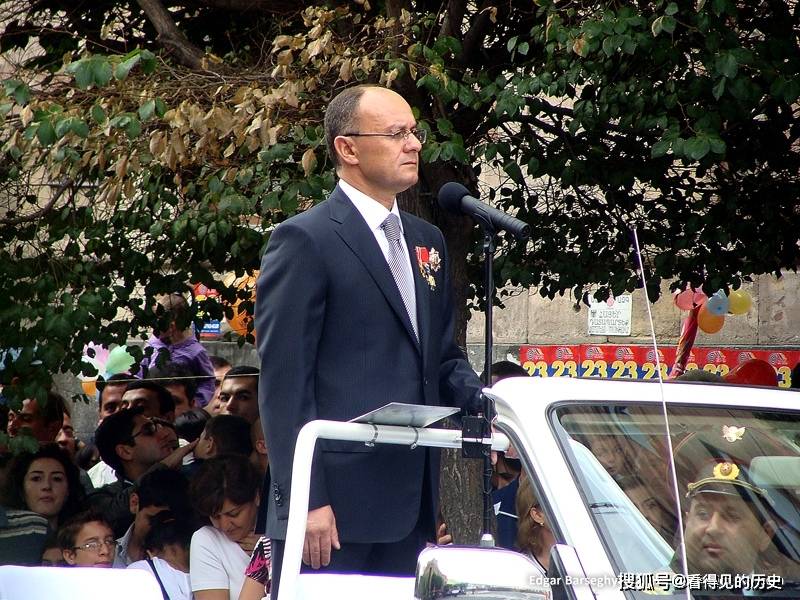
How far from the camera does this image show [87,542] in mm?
5828

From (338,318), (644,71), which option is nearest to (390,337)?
(338,318)

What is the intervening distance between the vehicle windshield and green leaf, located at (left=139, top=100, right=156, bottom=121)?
10.3 ft

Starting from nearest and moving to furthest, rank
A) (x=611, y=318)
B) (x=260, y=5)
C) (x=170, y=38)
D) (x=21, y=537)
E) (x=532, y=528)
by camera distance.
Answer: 1. (x=532, y=528)
2. (x=21, y=537)
3. (x=170, y=38)
4. (x=260, y=5)
5. (x=611, y=318)

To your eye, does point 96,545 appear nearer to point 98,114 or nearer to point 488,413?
point 98,114

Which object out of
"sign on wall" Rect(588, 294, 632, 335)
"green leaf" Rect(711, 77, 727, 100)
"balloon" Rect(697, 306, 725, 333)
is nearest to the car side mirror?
"green leaf" Rect(711, 77, 727, 100)

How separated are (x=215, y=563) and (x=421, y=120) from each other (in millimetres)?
2290

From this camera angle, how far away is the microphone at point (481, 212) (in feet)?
→ 9.50

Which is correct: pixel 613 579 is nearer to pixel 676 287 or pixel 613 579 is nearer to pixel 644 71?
pixel 644 71

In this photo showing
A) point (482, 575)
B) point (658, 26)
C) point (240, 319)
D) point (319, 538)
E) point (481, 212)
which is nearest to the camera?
point (482, 575)

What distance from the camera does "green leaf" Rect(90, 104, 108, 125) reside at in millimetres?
5176

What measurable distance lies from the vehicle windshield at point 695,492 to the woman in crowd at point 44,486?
15.4ft

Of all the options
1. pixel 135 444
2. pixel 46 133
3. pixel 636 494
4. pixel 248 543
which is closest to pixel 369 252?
pixel 636 494

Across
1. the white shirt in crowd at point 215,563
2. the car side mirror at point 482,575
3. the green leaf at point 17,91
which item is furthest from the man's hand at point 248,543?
the car side mirror at point 482,575

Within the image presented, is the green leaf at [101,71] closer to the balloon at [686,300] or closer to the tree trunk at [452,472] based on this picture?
the tree trunk at [452,472]
